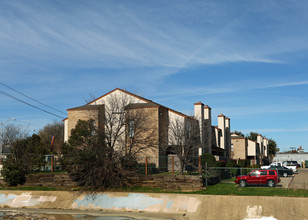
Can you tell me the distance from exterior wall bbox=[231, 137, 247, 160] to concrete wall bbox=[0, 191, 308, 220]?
44698 mm

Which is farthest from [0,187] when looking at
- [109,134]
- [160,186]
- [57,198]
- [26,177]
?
[160,186]

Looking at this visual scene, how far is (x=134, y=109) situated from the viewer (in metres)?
35.1

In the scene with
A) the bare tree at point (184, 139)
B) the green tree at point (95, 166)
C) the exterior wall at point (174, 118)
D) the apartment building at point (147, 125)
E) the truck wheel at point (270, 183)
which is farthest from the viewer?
the exterior wall at point (174, 118)

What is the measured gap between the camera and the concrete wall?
18828 millimetres

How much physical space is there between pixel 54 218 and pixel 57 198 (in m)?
4.88

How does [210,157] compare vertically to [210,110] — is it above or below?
below

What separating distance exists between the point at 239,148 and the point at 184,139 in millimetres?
33879

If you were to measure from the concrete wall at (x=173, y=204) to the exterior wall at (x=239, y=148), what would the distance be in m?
44.7

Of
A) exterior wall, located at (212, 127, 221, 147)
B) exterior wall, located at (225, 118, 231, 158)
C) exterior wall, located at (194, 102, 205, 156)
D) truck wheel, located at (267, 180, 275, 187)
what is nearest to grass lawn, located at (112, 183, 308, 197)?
truck wheel, located at (267, 180, 275, 187)

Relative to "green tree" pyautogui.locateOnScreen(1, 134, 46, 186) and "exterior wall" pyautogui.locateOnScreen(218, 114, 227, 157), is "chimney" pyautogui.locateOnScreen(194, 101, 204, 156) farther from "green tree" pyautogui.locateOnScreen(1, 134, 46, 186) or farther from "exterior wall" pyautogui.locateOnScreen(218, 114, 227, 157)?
"green tree" pyautogui.locateOnScreen(1, 134, 46, 186)

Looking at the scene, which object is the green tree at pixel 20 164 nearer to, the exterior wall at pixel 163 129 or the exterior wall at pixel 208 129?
the exterior wall at pixel 163 129

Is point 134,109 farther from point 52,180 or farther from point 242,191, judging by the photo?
point 242,191

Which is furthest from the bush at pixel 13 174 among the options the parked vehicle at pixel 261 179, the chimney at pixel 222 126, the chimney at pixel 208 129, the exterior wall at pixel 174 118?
the chimney at pixel 222 126

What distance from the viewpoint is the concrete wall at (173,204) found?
18.8 metres
